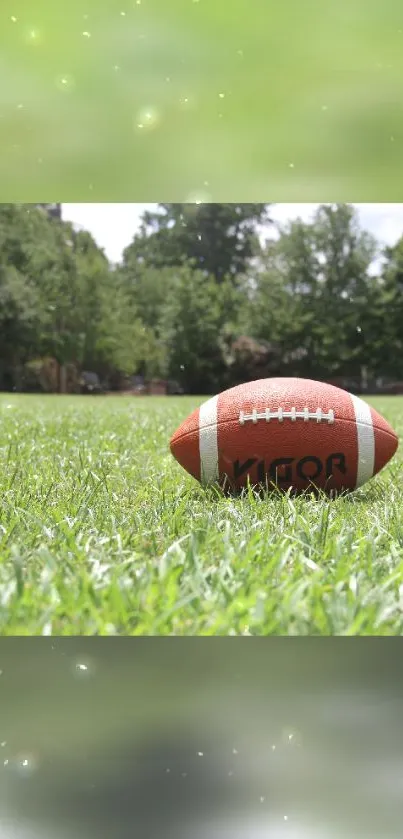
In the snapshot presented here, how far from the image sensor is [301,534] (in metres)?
1.71

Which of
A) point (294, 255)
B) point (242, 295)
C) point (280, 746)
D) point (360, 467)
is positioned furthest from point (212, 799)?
point (294, 255)

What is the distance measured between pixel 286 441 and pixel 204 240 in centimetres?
2195

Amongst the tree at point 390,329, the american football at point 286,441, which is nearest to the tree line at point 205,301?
the tree at point 390,329

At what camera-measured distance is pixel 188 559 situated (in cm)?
147

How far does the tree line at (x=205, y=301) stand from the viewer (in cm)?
1994

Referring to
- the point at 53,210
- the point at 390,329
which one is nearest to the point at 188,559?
the point at 390,329

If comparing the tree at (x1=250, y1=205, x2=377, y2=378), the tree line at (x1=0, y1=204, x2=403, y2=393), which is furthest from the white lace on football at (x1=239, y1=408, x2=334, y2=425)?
the tree at (x1=250, y1=205, x2=377, y2=378)

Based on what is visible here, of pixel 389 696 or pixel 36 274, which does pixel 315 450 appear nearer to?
pixel 389 696

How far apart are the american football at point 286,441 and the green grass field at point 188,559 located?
8 cm

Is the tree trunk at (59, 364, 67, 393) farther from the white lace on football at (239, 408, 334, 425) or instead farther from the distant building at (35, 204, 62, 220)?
the white lace on football at (239, 408, 334, 425)

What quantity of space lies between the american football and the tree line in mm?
16804

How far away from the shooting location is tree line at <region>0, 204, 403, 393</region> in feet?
65.4

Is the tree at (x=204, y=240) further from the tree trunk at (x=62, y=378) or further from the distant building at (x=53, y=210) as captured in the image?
the tree trunk at (x=62, y=378)

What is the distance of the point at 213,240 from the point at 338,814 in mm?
23288
